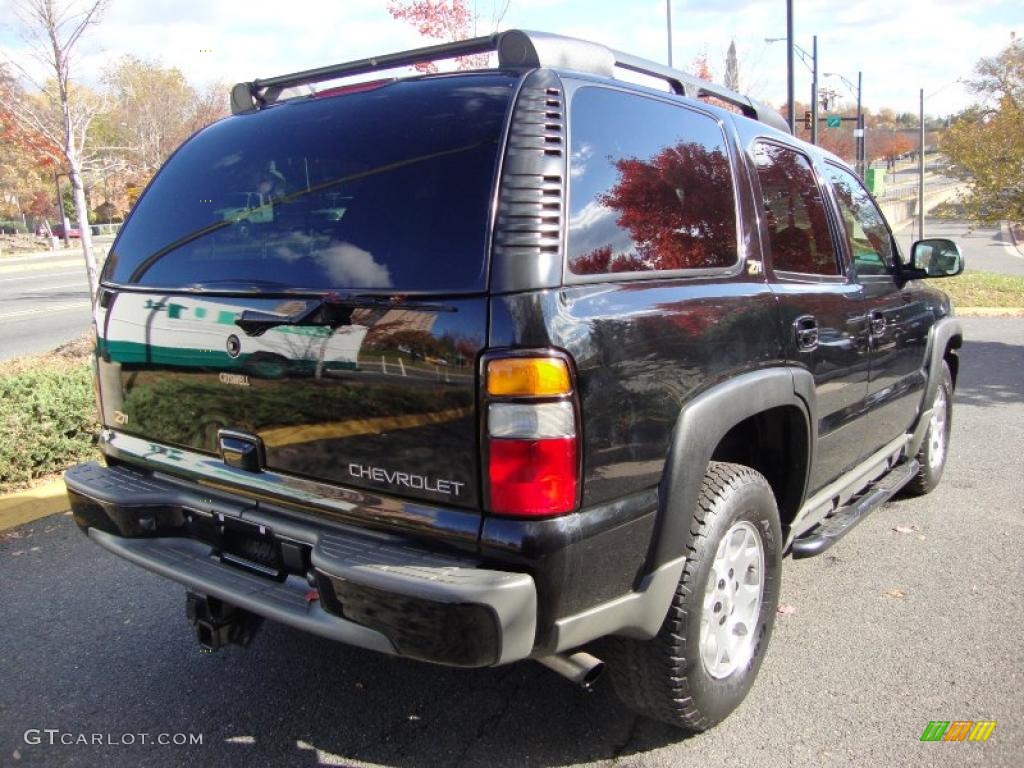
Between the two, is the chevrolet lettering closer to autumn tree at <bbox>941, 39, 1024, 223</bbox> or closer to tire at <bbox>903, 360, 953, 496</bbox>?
tire at <bbox>903, 360, 953, 496</bbox>

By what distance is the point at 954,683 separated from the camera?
3043 mm

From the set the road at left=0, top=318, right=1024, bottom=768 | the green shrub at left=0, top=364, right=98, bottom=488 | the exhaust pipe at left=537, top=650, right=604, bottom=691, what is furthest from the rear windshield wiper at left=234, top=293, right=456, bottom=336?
the green shrub at left=0, top=364, right=98, bottom=488

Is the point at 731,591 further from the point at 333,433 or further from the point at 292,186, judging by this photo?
the point at 292,186

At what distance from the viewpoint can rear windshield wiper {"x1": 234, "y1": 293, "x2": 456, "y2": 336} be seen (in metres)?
2.17

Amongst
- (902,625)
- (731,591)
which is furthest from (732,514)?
(902,625)

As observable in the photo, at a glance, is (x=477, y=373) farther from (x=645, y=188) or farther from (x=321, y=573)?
(x=645, y=188)

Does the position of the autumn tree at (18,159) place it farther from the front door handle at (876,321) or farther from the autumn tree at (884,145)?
the autumn tree at (884,145)

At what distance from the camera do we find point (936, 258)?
4.41 meters

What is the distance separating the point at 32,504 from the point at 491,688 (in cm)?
321

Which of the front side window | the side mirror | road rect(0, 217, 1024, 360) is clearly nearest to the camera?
the front side window

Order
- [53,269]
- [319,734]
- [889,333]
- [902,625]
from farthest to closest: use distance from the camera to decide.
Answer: [53,269], [889,333], [902,625], [319,734]

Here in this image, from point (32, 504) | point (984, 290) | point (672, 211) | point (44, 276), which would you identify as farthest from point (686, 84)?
point (44, 276)

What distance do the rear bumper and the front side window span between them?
2.61 meters

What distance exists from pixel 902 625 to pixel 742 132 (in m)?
2.13
